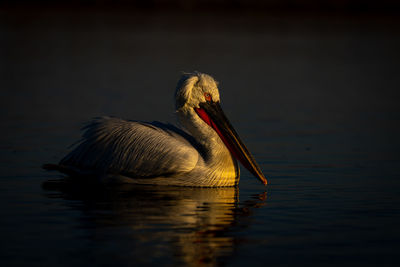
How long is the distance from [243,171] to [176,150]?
4.41ft

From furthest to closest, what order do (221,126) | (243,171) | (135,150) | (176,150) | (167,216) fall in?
(243,171), (221,126), (135,150), (176,150), (167,216)

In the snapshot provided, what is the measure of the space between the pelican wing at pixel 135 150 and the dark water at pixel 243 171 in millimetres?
221

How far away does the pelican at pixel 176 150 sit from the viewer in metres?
8.22

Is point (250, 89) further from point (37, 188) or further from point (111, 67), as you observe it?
point (37, 188)

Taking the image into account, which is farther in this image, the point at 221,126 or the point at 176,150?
the point at 221,126

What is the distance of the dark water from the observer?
6.00 meters

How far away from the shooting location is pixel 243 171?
9.33 metres

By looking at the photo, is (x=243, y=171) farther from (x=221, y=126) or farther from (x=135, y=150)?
(x=135, y=150)

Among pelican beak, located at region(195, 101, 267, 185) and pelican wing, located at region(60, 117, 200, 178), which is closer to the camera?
pelican wing, located at region(60, 117, 200, 178)

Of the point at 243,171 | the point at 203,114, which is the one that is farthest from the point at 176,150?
the point at 243,171

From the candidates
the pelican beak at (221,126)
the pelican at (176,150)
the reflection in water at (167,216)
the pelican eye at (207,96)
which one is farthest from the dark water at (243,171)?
the pelican eye at (207,96)

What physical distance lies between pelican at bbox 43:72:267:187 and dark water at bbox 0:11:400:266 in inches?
7.5

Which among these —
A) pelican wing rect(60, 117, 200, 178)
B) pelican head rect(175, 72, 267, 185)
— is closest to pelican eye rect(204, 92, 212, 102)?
pelican head rect(175, 72, 267, 185)

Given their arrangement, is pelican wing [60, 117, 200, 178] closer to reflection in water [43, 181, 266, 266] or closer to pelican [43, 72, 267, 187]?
pelican [43, 72, 267, 187]
